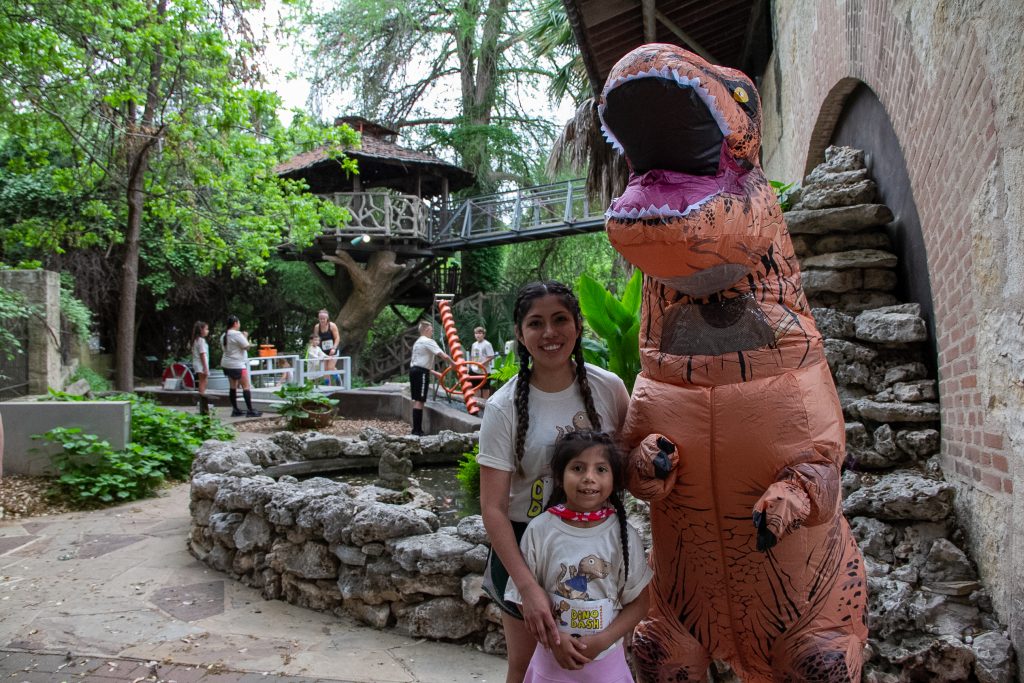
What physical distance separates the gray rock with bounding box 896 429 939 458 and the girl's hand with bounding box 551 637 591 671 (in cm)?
238

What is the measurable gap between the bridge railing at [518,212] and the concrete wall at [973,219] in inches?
505

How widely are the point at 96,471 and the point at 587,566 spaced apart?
579cm

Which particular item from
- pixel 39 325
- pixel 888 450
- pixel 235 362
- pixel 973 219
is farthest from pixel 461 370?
pixel 973 219

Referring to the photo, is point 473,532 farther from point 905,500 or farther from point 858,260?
point 858,260

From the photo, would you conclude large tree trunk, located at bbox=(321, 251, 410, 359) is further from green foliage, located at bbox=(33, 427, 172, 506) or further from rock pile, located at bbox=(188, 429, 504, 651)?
rock pile, located at bbox=(188, 429, 504, 651)

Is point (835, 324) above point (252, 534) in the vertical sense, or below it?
above

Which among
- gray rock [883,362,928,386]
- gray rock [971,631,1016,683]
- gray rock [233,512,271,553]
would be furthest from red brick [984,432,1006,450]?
gray rock [233,512,271,553]

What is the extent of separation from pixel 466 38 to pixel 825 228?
17860 mm

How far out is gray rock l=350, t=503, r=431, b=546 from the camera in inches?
141

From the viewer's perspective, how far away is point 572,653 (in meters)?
1.64

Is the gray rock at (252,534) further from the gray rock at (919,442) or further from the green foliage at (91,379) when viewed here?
the green foliage at (91,379)

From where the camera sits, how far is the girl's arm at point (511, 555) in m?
1.66

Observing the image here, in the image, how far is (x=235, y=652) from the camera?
10.6ft

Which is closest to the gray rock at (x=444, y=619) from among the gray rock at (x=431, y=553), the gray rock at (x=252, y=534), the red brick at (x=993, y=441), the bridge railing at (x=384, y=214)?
the gray rock at (x=431, y=553)
